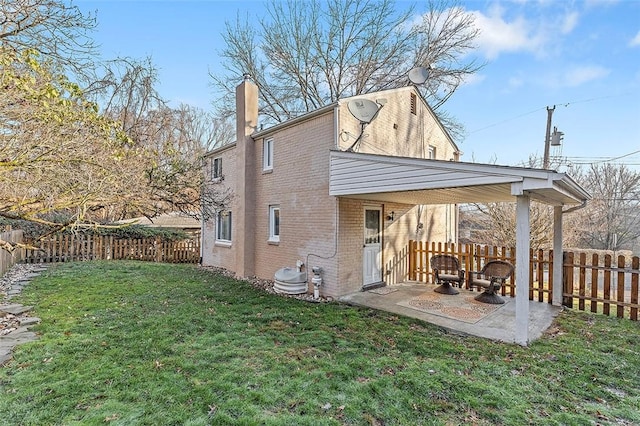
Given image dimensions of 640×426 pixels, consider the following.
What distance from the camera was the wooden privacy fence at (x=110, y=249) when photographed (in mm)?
14438

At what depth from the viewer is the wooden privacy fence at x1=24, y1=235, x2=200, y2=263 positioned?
14438 mm

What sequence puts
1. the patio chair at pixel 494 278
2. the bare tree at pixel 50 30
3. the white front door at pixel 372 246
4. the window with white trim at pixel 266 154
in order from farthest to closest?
the window with white trim at pixel 266 154 < the white front door at pixel 372 246 < the patio chair at pixel 494 278 < the bare tree at pixel 50 30

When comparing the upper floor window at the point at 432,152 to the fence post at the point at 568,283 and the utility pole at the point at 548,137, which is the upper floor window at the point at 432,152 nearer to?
the fence post at the point at 568,283

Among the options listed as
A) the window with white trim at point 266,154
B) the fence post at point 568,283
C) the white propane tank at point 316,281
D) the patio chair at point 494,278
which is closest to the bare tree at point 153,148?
the window with white trim at point 266,154

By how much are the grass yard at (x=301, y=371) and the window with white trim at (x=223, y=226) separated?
6.44m

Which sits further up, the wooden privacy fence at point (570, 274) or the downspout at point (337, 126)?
the downspout at point (337, 126)

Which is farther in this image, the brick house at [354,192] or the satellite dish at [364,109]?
the satellite dish at [364,109]

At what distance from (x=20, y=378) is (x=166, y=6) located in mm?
8443

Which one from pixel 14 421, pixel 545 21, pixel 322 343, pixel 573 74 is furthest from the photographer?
pixel 573 74

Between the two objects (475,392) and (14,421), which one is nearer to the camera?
(14,421)

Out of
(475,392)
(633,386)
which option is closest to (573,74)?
(633,386)

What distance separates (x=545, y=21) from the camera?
34.7 feet

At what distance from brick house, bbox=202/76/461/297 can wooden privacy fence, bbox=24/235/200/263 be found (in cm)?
540

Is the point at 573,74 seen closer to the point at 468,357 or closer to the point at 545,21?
the point at 545,21
